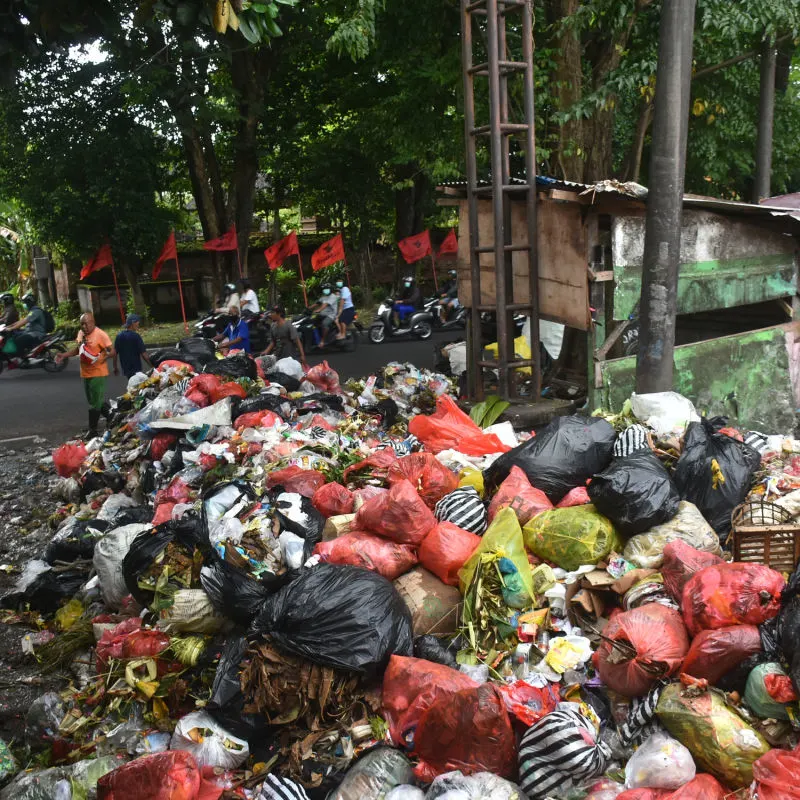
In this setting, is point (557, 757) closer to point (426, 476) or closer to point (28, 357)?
point (426, 476)

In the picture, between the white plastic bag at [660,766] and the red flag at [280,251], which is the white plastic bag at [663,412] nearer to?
the white plastic bag at [660,766]

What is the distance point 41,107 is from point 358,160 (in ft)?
23.4

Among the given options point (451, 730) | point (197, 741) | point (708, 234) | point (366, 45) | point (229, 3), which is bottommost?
point (197, 741)

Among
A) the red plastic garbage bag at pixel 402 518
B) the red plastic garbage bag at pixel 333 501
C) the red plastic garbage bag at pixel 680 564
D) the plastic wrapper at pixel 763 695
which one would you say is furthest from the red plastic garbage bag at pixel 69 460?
the plastic wrapper at pixel 763 695

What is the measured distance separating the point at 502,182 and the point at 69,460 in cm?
445

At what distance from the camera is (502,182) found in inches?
264

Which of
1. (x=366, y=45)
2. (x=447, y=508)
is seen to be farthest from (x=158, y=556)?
(x=366, y=45)

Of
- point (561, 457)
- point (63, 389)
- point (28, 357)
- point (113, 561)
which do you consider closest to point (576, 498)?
point (561, 457)

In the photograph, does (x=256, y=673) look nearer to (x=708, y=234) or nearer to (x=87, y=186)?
(x=708, y=234)

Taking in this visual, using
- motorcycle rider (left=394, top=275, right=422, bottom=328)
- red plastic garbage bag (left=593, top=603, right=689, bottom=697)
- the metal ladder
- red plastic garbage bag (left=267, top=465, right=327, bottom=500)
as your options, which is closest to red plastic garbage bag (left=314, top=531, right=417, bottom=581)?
red plastic garbage bag (left=267, top=465, right=327, bottom=500)

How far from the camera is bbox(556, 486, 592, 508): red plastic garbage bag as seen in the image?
4301 millimetres

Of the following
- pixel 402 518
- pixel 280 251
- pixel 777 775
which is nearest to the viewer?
pixel 777 775

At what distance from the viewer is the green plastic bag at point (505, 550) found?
3.66m

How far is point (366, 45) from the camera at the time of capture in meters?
8.89
